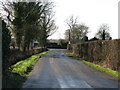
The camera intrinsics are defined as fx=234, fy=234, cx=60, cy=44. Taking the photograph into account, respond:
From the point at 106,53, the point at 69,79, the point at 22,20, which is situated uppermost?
the point at 22,20

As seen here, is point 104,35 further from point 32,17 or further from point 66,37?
point 32,17

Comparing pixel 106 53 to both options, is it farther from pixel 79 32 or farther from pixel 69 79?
pixel 79 32

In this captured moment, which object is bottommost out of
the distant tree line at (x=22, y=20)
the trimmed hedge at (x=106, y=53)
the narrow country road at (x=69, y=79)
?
the narrow country road at (x=69, y=79)

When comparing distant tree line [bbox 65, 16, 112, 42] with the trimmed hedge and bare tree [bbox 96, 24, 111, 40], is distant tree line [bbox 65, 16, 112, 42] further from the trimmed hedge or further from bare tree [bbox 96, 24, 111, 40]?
the trimmed hedge

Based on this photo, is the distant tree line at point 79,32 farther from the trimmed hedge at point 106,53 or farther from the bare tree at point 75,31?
the trimmed hedge at point 106,53

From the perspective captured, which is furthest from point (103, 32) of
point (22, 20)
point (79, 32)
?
point (22, 20)

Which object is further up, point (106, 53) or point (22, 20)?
point (22, 20)

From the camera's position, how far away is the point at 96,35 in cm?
9525

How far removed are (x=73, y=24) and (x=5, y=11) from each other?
5610 cm

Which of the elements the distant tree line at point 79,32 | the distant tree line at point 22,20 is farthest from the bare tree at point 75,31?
the distant tree line at point 22,20

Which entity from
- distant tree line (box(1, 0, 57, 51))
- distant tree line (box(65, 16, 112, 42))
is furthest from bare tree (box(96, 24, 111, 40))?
distant tree line (box(1, 0, 57, 51))

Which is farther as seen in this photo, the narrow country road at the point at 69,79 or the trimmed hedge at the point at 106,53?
the trimmed hedge at the point at 106,53

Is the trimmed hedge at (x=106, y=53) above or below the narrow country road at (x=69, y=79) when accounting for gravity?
above

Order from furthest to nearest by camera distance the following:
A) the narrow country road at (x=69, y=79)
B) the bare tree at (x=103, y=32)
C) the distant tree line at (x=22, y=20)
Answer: the bare tree at (x=103, y=32)
the distant tree line at (x=22, y=20)
the narrow country road at (x=69, y=79)
